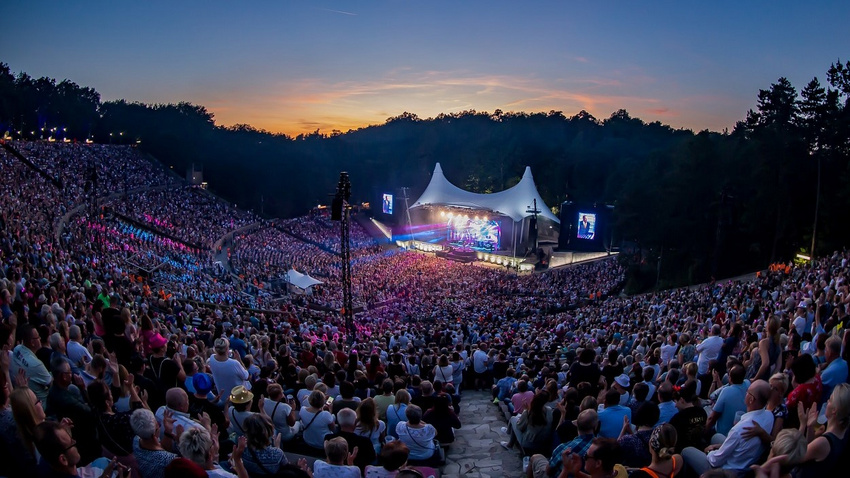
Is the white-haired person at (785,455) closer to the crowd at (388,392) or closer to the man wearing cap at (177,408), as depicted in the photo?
the crowd at (388,392)

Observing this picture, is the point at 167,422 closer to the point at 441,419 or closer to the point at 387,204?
the point at 441,419

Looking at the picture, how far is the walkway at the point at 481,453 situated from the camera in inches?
198

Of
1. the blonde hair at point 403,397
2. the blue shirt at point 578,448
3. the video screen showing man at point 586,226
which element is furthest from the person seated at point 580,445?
the video screen showing man at point 586,226

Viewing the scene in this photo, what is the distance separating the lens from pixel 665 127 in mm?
Answer: 67250

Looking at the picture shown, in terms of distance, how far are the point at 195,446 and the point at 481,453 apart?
133 inches

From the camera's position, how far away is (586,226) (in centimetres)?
2973

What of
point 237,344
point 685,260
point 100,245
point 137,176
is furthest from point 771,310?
point 137,176

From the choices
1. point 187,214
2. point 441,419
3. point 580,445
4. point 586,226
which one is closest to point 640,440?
point 580,445

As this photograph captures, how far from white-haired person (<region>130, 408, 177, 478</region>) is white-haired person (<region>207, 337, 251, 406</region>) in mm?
1913

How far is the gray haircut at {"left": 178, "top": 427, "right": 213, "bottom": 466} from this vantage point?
9.17 ft

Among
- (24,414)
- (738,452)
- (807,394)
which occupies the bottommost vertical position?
(738,452)

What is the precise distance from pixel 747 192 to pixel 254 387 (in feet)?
85.6

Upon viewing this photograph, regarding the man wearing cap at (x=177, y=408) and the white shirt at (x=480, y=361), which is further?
the white shirt at (x=480, y=361)

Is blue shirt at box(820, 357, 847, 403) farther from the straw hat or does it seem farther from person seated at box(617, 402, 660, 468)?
the straw hat
